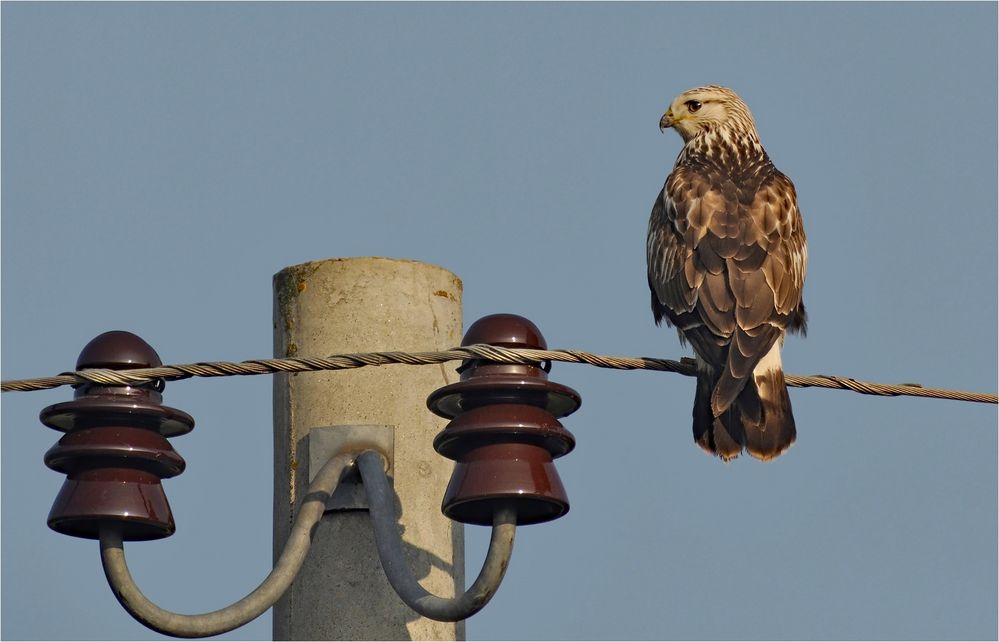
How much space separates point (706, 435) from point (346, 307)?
2406 millimetres

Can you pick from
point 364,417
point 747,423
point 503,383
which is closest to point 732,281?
point 747,423

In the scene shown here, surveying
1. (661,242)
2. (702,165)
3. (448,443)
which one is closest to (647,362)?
(448,443)

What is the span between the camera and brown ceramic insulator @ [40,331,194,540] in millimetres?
5250

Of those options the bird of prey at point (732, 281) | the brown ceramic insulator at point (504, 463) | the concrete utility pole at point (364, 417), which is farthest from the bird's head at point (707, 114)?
the brown ceramic insulator at point (504, 463)

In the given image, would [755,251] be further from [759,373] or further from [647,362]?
[647,362]

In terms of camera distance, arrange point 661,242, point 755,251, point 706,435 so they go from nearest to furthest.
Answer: point 706,435 → point 755,251 → point 661,242

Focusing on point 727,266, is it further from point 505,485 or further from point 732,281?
point 505,485

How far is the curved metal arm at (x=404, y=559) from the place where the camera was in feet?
15.9

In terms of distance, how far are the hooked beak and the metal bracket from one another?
5194 millimetres

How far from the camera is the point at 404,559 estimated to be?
205 inches

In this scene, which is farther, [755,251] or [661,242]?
[661,242]

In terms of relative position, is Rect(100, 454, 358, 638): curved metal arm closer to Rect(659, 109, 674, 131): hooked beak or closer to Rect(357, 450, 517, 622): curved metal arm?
Rect(357, 450, 517, 622): curved metal arm

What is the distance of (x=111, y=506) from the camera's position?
522cm

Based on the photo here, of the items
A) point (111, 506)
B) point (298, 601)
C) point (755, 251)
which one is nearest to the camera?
point (111, 506)
